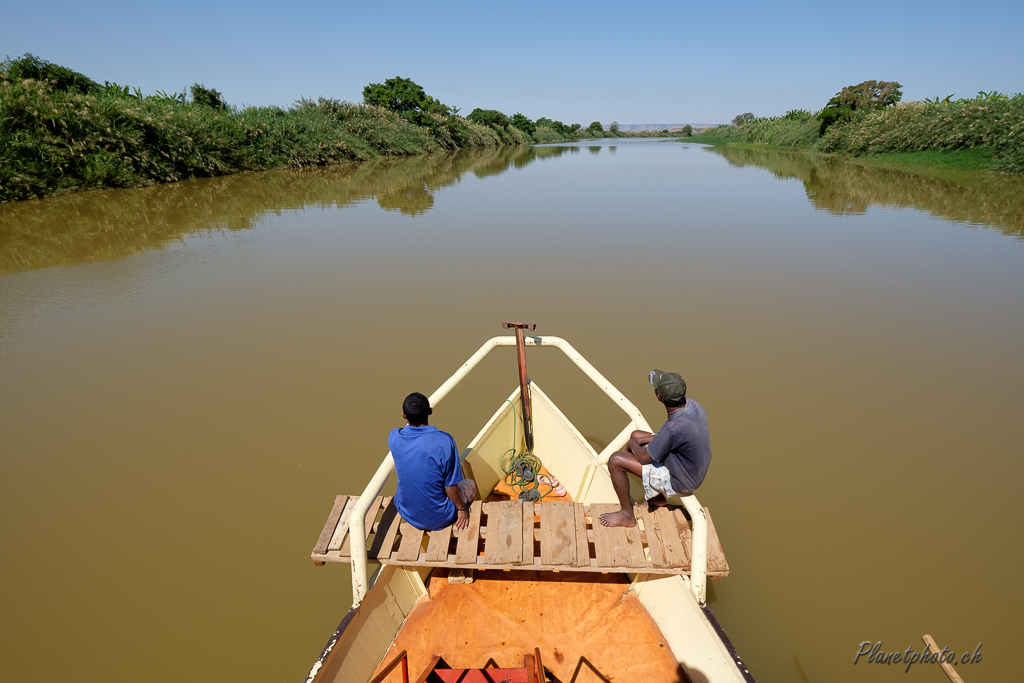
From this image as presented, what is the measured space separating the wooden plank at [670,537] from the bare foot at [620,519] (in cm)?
17

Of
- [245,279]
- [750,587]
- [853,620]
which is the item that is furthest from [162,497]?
[245,279]

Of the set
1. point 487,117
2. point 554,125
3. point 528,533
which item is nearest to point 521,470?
point 528,533

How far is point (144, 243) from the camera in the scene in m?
12.9

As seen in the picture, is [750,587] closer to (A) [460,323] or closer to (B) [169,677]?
(B) [169,677]

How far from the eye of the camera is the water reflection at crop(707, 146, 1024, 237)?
51.3 feet

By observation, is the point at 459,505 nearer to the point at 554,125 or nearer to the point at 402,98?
the point at 402,98

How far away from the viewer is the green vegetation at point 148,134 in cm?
1788

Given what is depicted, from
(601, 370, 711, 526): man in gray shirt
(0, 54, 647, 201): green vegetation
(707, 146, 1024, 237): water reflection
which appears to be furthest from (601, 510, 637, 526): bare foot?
(0, 54, 647, 201): green vegetation

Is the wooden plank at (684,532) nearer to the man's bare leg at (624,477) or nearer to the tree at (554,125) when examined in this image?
the man's bare leg at (624,477)

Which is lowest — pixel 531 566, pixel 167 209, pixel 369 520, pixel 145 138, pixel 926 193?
pixel 531 566

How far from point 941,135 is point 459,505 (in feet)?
132

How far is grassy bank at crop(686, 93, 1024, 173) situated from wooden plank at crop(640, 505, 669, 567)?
33.8 metres

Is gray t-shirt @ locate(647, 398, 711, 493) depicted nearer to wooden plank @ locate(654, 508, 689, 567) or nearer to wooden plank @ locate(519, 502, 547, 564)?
wooden plank @ locate(654, 508, 689, 567)

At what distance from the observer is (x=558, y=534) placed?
3.24 meters
